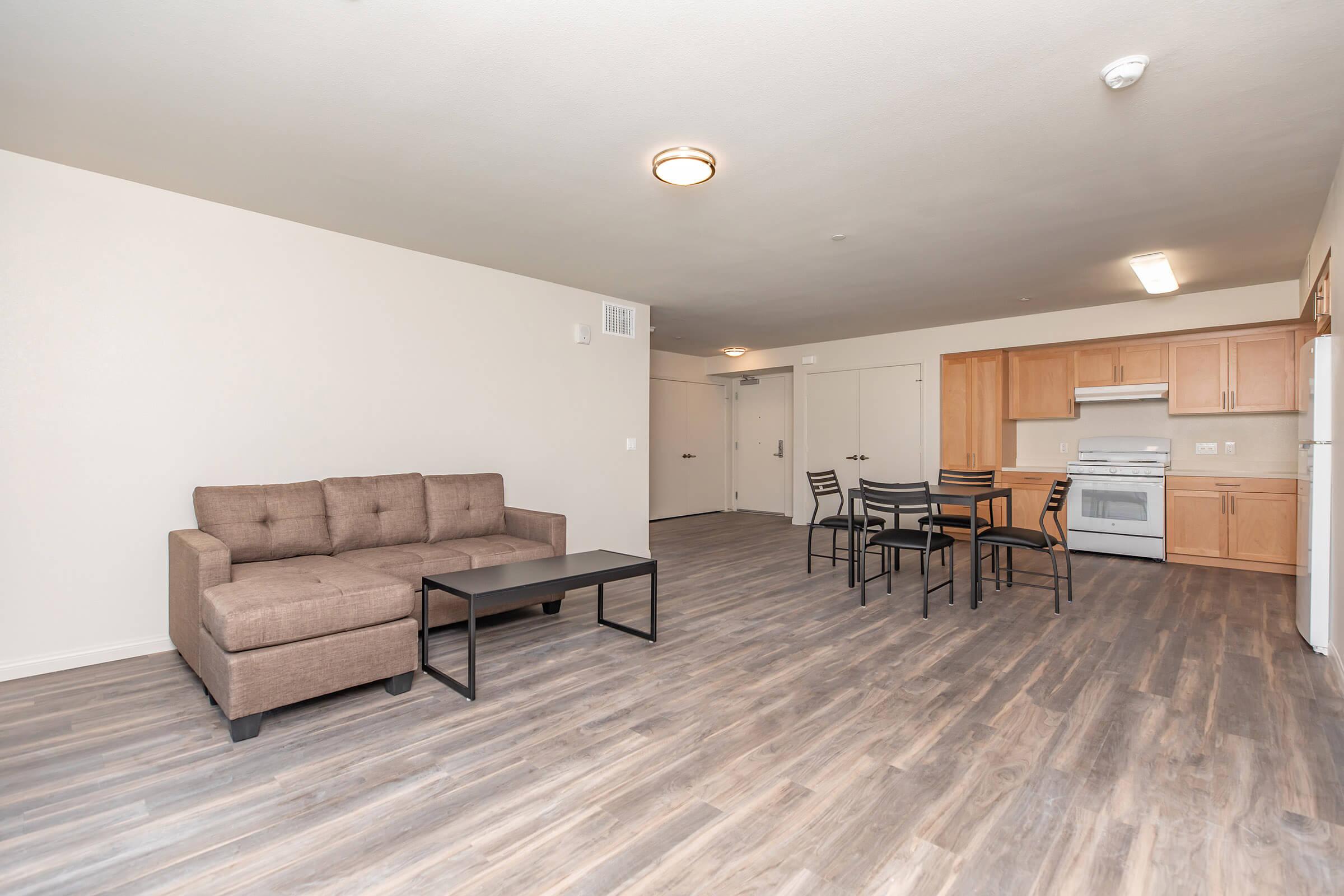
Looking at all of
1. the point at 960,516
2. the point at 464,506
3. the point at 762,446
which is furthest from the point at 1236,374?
the point at 464,506

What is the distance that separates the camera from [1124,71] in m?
2.21

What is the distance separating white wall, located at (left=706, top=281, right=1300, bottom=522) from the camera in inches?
209

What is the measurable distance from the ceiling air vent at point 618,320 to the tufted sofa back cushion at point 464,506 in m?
1.95

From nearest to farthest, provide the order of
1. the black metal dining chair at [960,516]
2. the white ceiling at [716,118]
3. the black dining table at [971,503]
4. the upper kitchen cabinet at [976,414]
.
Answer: the white ceiling at [716,118] < the black dining table at [971,503] < the black metal dining chair at [960,516] < the upper kitchen cabinet at [976,414]

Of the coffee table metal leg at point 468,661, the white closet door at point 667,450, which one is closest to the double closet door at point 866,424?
the white closet door at point 667,450

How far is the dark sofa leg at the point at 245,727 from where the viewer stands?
2309mm

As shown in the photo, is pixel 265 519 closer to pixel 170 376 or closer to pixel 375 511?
pixel 375 511

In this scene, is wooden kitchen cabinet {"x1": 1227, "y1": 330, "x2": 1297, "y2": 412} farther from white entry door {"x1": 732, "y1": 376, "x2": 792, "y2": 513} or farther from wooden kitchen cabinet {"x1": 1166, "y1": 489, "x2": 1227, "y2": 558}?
white entry door {"x1": 732, "y1": 376, "x2": 792, "y2": 513}

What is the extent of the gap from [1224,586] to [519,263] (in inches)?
230

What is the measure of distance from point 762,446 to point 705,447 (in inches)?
33.8

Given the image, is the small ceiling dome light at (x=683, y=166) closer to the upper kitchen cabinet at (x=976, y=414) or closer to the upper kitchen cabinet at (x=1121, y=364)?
the upper kitchen cabinet at (x=976, y=414)

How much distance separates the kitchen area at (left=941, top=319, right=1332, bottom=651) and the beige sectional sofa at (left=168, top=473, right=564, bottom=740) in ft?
16.4

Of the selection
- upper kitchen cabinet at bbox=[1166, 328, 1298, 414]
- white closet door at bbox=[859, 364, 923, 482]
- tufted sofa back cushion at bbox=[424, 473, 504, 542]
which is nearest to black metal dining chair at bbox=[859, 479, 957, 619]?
tufted sofa back cushion at bbox=[424, 473, 504, 542]

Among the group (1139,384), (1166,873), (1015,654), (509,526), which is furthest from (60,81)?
(1139,384)
